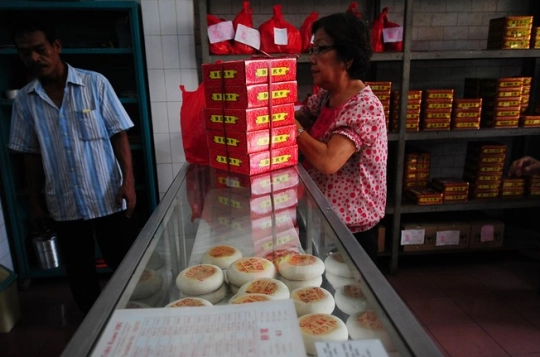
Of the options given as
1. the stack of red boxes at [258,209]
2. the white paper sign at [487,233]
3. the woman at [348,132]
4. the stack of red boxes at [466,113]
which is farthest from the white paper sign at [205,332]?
the white paper sign at [487,233]

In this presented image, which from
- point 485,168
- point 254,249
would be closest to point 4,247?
point 254,249

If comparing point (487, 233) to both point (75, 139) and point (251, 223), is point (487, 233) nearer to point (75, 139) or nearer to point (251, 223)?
point (251, 223)

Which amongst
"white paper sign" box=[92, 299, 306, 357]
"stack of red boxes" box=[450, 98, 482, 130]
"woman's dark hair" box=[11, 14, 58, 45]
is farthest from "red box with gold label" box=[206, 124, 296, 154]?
"stack of red boxes" box=[450, 98, 482, 130]

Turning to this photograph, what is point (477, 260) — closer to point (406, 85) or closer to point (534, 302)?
point (534, 302)

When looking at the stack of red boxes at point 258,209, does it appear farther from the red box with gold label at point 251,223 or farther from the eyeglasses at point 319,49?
the eyeglasses at point 319,49

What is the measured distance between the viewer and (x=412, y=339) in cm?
57

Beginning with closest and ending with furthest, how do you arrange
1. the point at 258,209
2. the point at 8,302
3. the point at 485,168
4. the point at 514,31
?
the point at 258,209, the point at 8,302, the point at 514,31, the point at 485,168

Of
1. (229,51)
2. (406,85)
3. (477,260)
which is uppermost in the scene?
(229,51)

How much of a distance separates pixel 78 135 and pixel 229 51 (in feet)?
3.95

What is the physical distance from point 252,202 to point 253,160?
0.81 ft

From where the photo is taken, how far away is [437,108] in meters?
3.13

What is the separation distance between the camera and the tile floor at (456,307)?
7.97 feet

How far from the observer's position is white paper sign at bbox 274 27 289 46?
276 centimetres

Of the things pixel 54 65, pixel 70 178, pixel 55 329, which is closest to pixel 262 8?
pixel 54 65
